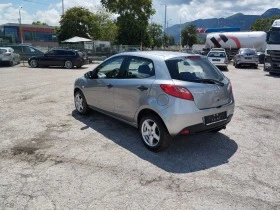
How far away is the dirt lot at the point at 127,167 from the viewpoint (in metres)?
3.34

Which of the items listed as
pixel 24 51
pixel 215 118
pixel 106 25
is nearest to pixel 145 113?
pixel 215 118

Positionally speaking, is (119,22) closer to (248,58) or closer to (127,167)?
(248,58)

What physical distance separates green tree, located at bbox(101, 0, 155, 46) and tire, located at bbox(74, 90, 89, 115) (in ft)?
127

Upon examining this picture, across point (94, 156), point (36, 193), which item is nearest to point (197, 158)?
point (94, 156)

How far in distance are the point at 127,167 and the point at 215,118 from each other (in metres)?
1.66

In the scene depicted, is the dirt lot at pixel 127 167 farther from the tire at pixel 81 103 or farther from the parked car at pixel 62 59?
the parked car at pixel 62 59

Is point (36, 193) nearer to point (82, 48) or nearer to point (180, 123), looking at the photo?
point (180, 123)

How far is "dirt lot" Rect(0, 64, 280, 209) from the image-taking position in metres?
3.34

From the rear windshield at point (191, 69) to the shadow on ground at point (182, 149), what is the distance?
1.21 m

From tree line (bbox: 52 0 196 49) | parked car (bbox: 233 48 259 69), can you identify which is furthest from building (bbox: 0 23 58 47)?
parked car (bbox: 233 48 259 69)

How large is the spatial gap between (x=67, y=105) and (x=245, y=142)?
5.08 m

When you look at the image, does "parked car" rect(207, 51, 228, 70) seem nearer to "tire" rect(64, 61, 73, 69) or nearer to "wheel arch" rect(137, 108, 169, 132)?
"tire" rect(64, 61, 73, 69)

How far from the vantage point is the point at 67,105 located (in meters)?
8.15

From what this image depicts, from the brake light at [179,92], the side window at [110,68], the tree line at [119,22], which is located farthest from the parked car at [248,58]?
the tree line at [119,22]
